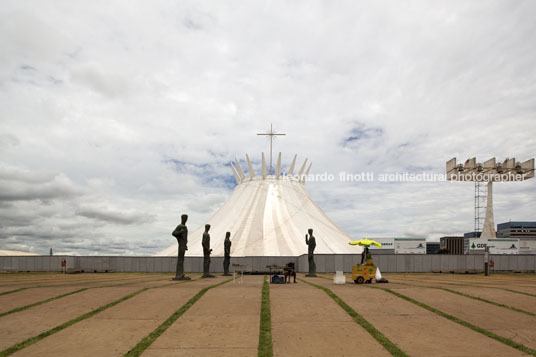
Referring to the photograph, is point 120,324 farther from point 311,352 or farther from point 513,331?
point 513,331

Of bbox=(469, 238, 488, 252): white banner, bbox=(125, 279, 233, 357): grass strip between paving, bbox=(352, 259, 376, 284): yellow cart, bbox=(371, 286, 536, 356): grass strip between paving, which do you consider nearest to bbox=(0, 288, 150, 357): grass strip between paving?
bbox=(125, 279, 233, 357): grass strip between paving

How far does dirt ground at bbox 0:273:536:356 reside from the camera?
264 inches

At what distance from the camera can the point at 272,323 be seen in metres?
8.12

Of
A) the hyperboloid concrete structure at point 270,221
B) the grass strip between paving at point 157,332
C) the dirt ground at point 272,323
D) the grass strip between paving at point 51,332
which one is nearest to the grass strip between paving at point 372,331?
the dirt ground at point 272,323

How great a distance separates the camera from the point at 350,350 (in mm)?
6617

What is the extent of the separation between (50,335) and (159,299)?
312 centimetres

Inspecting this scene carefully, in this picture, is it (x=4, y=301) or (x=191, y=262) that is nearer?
(x=4, y=301)

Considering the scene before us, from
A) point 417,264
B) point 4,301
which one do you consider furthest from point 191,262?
point 4,301

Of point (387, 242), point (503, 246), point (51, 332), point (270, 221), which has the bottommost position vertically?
point (503, 246)

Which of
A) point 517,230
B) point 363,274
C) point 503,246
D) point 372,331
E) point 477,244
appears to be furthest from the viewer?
point 517,230

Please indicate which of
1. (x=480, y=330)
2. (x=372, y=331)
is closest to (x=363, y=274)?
(x=480, y=330)

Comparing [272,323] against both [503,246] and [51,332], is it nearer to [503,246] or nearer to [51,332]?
[51,332]

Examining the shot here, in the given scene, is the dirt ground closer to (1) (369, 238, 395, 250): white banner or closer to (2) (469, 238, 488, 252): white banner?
(1) (369, 238, 395, 250): white banner

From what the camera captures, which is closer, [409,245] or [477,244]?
[477,244]
